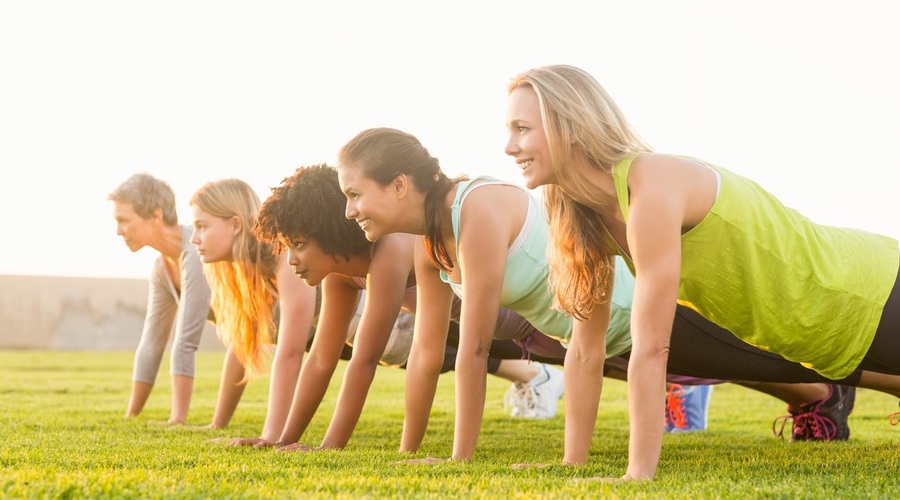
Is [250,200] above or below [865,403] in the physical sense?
above

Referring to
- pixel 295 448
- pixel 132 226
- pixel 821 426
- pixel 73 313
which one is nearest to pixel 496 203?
pixel 295 448

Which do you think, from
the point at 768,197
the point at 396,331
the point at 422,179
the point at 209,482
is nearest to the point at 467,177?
the point at 422,179

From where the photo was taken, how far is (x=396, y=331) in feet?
18.2

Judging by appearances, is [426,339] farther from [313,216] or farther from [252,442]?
[252,442]

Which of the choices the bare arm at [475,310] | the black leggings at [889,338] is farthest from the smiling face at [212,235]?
the black leggings at [889,338]

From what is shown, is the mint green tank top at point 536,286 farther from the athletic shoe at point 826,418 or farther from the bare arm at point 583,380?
the athletic shoe at point 826,418

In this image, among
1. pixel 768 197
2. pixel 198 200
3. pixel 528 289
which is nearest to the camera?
pixel 768 197

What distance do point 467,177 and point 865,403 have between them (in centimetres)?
616

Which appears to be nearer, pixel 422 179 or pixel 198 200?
pixel 422 179

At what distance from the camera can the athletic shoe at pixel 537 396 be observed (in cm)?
676

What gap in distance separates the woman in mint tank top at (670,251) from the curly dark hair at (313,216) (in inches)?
40.4

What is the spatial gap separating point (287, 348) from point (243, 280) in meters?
0.71

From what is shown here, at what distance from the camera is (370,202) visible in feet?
11.1

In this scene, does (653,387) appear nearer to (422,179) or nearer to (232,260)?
(422,179)
